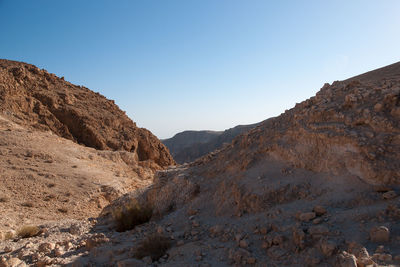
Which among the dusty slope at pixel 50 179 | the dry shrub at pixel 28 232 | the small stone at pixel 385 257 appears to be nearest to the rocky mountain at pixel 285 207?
the small stone at pixel 385 257

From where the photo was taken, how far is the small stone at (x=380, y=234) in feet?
9.63

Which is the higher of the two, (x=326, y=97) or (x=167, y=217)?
(x=326, y=97)

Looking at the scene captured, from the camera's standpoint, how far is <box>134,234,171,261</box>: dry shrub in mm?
4035

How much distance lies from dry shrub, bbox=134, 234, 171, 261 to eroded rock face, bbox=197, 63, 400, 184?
6.62 feet

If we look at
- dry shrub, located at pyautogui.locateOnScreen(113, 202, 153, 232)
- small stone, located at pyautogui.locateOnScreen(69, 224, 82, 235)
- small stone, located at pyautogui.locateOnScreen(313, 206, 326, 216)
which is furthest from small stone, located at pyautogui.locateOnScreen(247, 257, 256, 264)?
small stone, located at pyautogui.locateOnScreen(69, 224, 82, 235)

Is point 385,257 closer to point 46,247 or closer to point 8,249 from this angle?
point 46,247

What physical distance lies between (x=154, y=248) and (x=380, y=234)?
2.75m

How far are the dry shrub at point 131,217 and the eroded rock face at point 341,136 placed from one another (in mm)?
1722

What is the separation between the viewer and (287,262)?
3127 mm

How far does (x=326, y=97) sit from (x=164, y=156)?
17.8 meters

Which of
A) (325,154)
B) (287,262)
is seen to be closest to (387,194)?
(325,154)

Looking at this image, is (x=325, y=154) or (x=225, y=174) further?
(x=225, y=174)

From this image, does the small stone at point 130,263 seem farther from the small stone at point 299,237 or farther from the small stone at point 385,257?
the small stone at point 385,257

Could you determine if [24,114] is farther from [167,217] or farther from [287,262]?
[287,262]
